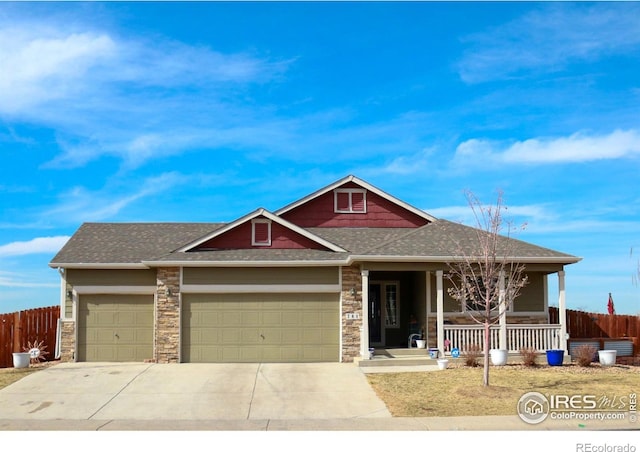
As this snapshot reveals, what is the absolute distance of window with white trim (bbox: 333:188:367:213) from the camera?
24.6m

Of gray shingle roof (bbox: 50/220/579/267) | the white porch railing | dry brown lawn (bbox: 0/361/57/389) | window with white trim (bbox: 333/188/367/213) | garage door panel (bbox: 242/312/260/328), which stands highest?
window with white trim (bbox: 333/188/367/213)

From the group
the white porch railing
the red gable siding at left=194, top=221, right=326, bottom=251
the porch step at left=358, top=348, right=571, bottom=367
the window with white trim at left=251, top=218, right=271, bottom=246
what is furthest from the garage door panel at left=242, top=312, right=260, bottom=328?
the white porch railing

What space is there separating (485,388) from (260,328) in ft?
24.3

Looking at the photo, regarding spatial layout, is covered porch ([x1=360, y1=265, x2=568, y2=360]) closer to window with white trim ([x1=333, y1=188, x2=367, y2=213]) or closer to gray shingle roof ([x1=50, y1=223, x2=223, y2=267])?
window with white trim ([x1=333, y1=188, x2=367, y2=213])

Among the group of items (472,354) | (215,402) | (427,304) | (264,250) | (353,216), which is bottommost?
(215,402)

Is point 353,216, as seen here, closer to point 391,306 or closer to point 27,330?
point 391,306

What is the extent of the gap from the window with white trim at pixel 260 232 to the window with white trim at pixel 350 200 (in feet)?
13.3

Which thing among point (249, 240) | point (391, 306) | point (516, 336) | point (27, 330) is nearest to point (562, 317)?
point (516, 336)

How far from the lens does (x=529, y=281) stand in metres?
21.0

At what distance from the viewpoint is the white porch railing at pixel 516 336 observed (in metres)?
19.7

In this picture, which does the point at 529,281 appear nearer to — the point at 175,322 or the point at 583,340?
the point at 583,340

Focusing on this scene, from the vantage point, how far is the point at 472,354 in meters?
18.4

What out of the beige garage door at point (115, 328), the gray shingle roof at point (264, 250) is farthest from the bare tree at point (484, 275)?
the beige garage door at point (115, 328)

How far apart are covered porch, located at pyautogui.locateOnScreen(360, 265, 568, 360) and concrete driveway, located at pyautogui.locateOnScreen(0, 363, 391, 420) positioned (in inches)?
110
